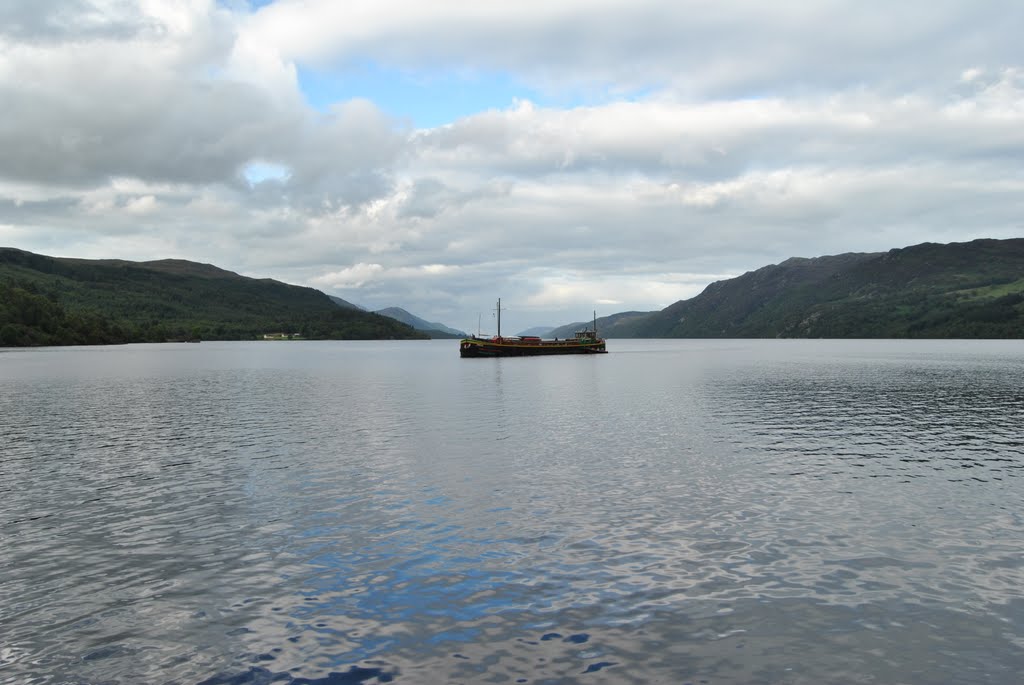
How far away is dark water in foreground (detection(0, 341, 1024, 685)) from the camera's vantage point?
1617 cm

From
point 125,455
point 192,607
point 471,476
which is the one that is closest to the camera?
point 192,607

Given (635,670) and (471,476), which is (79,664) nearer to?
(635,670)

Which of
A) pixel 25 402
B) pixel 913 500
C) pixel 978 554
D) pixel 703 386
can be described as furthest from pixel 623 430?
pixel 25 402

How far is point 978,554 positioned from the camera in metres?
23.6

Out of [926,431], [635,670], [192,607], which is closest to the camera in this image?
[635,670]

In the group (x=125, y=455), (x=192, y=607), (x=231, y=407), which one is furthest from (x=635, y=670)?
(x=231, y=407)

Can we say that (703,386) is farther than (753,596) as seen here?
Yes

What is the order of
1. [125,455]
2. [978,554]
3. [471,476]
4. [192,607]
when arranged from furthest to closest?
1. [125,455]
2. [471,476]
3. [978,554]
4. [192,607]

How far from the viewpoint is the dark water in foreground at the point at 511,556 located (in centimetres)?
1617

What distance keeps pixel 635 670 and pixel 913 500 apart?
22169 millimetres

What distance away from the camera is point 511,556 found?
2361 centimetres

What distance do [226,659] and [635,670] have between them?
9.35 m

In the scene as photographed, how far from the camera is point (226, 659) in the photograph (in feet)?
53.1

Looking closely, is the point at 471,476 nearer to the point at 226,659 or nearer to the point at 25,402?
the point at 226,659
